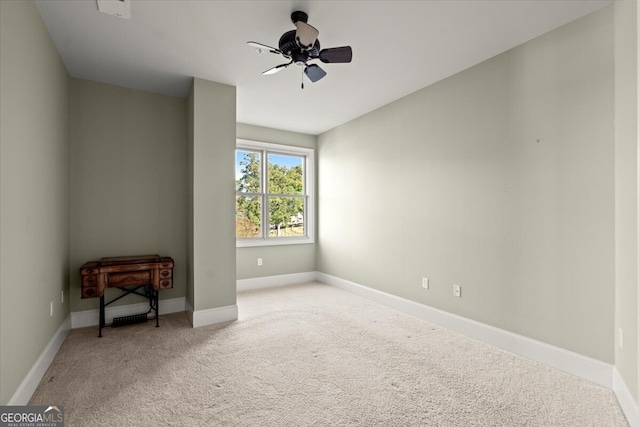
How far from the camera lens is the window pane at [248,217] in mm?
5070

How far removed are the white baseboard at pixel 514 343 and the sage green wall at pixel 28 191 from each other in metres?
3.44

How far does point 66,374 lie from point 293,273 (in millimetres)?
3403

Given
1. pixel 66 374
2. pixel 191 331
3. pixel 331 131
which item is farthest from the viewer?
pixel 331 131

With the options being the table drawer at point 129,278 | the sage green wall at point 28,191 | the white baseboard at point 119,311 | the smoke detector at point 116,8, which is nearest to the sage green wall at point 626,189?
the smoke detector at point 116,8

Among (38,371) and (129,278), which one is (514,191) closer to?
(129,278)

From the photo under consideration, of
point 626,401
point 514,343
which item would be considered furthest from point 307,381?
point 626,401

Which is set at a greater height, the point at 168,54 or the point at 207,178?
the point at 168,54

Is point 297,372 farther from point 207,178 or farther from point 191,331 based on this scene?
point 207,178

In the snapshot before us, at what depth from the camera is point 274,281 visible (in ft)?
17.1

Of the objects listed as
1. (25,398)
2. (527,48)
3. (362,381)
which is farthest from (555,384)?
(25,398)

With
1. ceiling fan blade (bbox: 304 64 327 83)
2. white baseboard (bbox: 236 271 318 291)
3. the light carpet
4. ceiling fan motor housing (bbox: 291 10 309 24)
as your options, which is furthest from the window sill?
ceiling fan motor housing (bbox: 291 10 309 24)

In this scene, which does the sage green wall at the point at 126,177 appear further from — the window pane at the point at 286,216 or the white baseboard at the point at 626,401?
the white baseboard at the point at 626,401

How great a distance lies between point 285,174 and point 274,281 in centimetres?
184

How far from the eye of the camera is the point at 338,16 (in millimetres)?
2309
